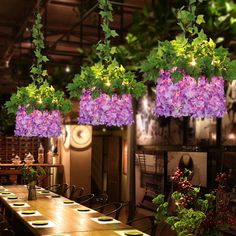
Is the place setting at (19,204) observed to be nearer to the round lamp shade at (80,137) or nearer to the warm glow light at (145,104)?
the warm glow light at (145,104)

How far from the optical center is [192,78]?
3207 millimetres

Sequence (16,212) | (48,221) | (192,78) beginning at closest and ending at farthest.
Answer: (192,78)
(48,221)
(16,212)

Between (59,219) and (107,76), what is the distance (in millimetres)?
1901

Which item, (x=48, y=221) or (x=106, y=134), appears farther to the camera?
(x=106, y=134)

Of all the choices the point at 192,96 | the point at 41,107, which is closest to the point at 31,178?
the point at 41,107

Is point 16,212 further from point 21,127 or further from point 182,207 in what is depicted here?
point 182,207

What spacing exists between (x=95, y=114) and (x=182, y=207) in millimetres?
2086

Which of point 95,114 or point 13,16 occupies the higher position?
point 13,16

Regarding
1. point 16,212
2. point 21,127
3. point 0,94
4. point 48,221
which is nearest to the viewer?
point 48,221

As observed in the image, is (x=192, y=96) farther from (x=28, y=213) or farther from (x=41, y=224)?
(x=28, y=213)

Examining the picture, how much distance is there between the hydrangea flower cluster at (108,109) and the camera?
4.99 meters

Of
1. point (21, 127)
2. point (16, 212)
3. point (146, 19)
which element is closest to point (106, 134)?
point (21, 127)

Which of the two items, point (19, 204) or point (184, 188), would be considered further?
point (19, 204)

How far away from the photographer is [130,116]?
5152 millimetres
